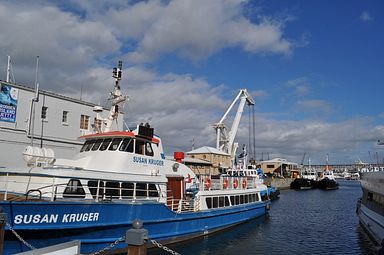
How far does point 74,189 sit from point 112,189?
1.54 metres

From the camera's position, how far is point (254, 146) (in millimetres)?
51781

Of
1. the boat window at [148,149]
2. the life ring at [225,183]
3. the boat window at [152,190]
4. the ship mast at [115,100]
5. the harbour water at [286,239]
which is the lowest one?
the harbour water at [286,239]

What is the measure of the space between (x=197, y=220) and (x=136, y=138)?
18.0ft

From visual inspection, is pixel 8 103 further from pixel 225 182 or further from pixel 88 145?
pixel 225 182

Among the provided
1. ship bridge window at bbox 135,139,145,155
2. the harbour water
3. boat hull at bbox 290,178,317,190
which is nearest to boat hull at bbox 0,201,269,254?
the harbour water

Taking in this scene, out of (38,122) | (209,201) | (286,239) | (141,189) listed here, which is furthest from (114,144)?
(38,122)

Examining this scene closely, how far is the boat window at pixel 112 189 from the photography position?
45.3 feet

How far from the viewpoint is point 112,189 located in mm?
13938

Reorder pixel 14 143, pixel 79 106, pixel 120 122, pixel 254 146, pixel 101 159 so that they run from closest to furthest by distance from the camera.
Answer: pixel 101 159
pixel 14 143
pixel 79 106
pixel 120 122
pixel 254 146

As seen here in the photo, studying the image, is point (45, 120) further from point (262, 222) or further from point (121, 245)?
point (262, 222)

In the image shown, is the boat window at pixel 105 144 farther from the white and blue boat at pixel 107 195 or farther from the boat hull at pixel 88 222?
the boat hull at pixel 88 222

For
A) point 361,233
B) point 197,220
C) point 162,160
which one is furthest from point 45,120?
point 361,233

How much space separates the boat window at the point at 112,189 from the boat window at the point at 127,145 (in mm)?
1891

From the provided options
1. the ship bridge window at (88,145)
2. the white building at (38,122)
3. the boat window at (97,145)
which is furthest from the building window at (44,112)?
the boat window at (97,145)
